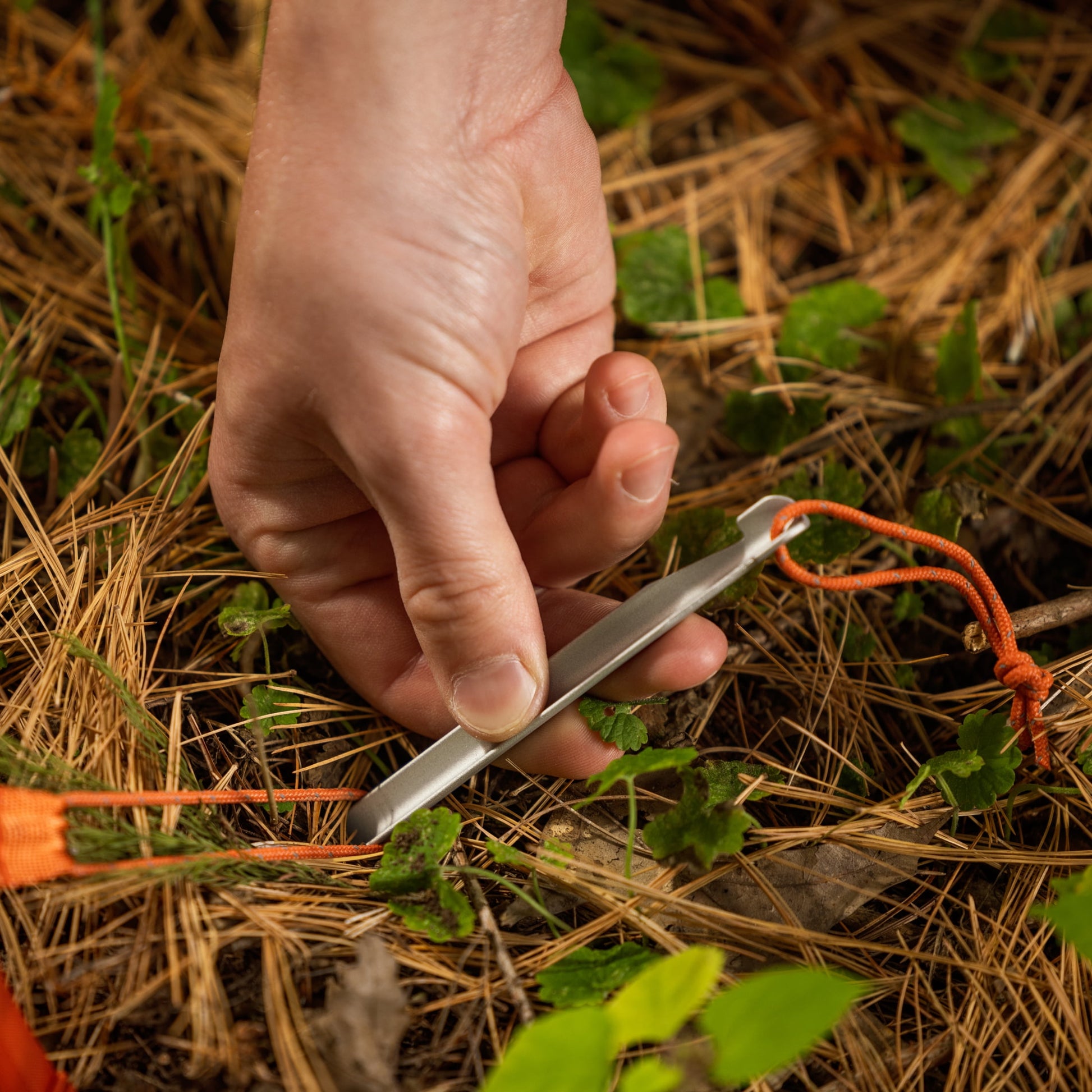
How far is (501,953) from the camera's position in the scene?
1182 millimetres

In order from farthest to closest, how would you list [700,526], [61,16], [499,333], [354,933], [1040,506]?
[61,16] → [1040,506] → [700,526] → [499,333] → [354,933]

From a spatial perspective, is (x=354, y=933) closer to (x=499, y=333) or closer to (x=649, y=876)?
(x=649, y=876)

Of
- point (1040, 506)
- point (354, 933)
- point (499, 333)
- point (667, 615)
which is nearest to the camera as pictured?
point (354, 933)

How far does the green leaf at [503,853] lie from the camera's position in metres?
1.29

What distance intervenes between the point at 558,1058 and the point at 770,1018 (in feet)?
0.74

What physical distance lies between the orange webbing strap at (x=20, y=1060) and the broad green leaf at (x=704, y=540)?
3.84 ft

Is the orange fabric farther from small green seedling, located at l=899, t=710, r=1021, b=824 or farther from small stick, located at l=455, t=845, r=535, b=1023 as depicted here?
small green seedling, located at l=899, t=710, r=1021, b=824

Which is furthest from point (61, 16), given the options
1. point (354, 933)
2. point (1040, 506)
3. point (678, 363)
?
point (1040, 506)

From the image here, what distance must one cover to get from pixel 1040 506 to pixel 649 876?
120 cm

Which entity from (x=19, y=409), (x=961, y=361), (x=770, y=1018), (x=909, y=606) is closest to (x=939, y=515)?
(x=909, y=606)

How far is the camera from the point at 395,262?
1.22 meters

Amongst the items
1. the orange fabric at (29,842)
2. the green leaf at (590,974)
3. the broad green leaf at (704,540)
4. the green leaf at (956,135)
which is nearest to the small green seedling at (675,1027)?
the green leaf at (590,974)

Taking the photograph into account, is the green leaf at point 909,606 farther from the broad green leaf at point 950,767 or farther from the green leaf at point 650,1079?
the green leaf at point 650,1079

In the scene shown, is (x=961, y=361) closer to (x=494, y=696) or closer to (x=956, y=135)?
(x=956, y=135)
